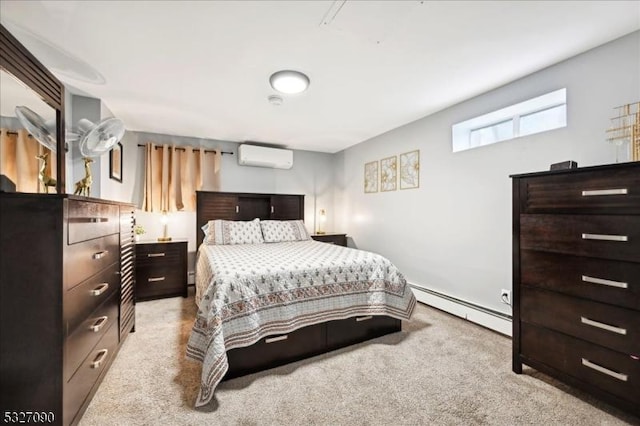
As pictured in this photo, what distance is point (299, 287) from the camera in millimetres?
2090

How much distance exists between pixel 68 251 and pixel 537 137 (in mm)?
3276

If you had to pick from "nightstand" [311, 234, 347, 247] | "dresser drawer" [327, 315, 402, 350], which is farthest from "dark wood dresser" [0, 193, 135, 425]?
"nightstand" [311, 234, 347, 247]

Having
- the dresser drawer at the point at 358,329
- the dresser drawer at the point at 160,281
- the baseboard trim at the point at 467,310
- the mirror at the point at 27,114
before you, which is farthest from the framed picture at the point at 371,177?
the mirror at the point at 27,114

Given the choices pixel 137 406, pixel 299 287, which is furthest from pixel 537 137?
pixel 137 406

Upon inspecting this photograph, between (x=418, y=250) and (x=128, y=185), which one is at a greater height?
(x=128, y=185)

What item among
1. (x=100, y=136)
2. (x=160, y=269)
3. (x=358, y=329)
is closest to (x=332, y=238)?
(x=358, y=329)

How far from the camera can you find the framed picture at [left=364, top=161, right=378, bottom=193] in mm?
4277

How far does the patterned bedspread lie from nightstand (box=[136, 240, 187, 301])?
3.77ft

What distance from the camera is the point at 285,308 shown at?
6.58 ft

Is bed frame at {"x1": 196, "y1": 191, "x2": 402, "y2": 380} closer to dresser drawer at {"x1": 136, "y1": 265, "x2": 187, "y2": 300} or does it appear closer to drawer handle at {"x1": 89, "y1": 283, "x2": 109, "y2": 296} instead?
drawer handle at {"x1": 89, "y1": 283, "x2": 109, "y2": 296}

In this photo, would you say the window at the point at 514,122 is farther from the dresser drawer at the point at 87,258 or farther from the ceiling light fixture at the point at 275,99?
the dresser drawer at the point at 87,258

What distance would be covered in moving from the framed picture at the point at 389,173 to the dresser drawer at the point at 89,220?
319 cm

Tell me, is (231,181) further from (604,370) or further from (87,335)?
(604,370)

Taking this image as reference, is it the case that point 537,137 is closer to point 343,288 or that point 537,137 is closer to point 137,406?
point 343,288
